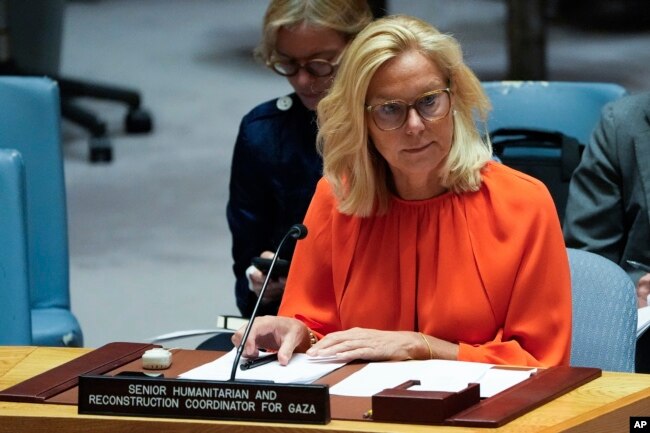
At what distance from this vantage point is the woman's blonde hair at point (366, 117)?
115 inches

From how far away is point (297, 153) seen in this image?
3.89 metres

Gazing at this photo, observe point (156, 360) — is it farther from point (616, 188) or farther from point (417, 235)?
point (616, 188)

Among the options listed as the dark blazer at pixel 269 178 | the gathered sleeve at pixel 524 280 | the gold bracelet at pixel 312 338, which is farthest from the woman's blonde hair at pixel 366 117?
the dark blazer at pixel 269 178

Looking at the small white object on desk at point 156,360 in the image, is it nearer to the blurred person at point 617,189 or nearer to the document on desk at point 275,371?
the document on desk at point 275,371

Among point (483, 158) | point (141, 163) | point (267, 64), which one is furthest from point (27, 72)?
point (483, 158)

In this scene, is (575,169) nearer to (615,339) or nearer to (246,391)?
(615,339)

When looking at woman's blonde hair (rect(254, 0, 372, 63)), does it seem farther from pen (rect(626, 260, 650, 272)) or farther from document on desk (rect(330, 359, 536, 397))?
document on desk (rect(330, 359, 536, 397))

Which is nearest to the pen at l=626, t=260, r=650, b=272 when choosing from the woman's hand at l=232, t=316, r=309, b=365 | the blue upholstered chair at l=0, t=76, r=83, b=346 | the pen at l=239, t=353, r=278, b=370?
the woman's hand at l=232, t=316, r=309, b=365

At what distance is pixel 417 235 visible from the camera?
3018 mm

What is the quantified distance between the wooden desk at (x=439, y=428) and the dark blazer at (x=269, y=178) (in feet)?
4.68

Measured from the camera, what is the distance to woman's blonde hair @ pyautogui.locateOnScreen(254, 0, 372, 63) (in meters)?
3.73

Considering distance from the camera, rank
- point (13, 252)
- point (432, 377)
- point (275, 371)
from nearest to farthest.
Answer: point (432, 377) < point (275, 371) < point (13, 252)

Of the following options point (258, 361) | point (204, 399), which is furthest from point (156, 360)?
point (204, 399)

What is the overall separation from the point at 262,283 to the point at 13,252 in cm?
61
